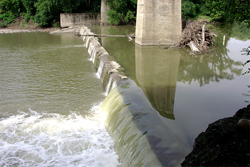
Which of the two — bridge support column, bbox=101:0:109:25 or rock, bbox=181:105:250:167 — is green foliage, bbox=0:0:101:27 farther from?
rock, bbox=181:105:250:167

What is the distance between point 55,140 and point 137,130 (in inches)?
90.7

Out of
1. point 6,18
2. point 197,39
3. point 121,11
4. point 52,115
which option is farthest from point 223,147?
point 6,18

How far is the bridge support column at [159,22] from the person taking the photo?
13875 millimetres

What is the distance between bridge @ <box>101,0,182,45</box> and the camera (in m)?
13.9

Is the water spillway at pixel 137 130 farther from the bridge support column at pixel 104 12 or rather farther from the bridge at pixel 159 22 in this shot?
the bridge support column at pixel 104 12

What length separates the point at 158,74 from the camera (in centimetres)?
945

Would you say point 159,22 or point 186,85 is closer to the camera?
point 186,85

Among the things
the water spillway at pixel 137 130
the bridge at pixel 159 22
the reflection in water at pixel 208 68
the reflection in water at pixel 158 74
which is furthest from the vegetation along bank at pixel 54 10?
the water spillway at pixel 137 130

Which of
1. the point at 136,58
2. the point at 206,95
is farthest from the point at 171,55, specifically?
the point at 206,95

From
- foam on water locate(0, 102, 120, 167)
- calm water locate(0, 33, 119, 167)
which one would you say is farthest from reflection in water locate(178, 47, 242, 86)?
foam on water locate(0, 102, 120, 167)

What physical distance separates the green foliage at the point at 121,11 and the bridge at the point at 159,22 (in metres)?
12.0

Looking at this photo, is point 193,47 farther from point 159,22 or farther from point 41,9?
point 41,9

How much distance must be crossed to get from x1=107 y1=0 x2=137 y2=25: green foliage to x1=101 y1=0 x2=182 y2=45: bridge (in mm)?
12002

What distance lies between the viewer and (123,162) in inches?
196
